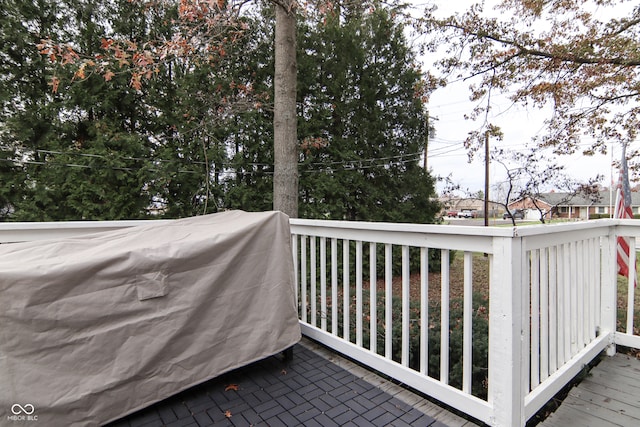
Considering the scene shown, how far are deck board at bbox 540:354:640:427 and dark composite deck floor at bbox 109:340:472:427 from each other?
1.93ft

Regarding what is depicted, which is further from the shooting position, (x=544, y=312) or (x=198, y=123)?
(x=198, y=123)

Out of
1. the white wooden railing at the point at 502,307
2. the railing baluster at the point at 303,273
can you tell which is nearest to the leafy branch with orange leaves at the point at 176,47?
the white wooden railing at the point at 502,307

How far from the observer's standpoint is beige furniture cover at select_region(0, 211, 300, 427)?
1309mm

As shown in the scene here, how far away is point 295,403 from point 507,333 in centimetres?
117

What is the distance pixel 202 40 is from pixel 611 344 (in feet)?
16.3

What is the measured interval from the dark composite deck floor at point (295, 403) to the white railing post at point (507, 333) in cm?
28

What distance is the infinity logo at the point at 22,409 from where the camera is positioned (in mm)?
1253

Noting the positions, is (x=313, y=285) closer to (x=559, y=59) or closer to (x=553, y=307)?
(x=553, y=307)

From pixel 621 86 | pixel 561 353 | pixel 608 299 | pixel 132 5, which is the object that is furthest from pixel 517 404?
pixel 132 5

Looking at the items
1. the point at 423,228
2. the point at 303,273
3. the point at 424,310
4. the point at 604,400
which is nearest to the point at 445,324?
the point at 424,310

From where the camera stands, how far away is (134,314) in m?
1.57

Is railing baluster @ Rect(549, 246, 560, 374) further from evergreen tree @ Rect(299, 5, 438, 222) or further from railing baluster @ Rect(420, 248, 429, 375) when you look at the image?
evergreen tree @ Rect(299, 5, 438, 222)

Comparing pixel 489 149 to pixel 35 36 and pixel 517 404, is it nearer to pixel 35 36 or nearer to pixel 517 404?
pixel 517 404

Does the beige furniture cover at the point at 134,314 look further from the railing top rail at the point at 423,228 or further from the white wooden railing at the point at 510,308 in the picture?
the white wooden railing at the point at 510,308
